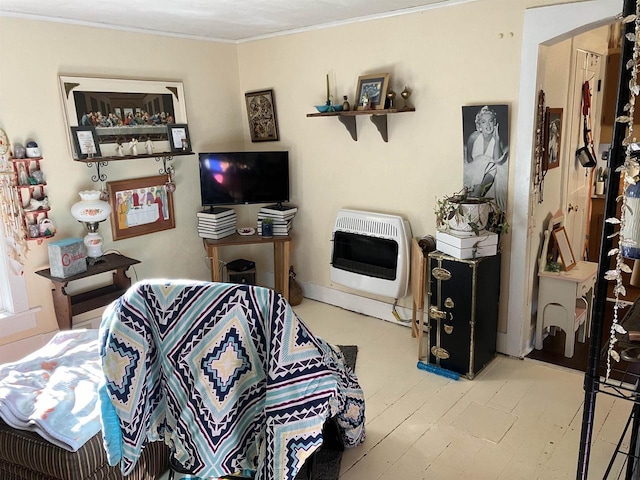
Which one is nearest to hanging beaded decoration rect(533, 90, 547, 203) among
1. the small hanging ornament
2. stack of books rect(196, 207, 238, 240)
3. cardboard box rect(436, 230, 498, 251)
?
cardboard box rect(436, 230, 498, 251)

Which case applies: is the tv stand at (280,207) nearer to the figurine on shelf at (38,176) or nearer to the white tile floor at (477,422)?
the white tile floor at (477,422)

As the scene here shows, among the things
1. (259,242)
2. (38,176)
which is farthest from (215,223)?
(38,176)

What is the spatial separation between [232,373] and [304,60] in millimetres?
3015

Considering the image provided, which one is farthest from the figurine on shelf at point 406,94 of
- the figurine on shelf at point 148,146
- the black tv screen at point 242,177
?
the figurine on shelf at point 148,146

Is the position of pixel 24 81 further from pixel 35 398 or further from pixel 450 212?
pixel 450 212

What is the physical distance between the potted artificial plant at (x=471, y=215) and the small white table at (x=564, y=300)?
0.54 metres

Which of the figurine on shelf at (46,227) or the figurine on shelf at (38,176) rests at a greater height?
the figurine on shelf at (38,176)

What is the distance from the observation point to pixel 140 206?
3941 mm

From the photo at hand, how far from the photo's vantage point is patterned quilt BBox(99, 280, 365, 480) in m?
1.67

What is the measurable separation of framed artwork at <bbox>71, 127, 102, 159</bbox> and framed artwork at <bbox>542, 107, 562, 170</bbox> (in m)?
2.96

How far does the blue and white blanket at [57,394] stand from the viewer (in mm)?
1890

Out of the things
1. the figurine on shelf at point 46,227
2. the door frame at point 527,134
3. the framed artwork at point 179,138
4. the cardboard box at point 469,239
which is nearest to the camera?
the door frame at point 527,134

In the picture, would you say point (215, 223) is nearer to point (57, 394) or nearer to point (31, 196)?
point (31, 196)

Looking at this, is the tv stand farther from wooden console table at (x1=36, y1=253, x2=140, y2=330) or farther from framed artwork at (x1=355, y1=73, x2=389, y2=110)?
wooden console table at (x1=36, y1=253, x2=140, y2=330)
